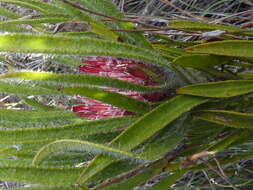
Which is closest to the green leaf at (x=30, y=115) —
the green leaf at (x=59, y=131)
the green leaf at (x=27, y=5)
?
the green leaf at (x=59, y=131)

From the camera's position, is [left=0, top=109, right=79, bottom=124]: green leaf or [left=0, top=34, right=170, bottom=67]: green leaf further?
[left=0, top=109, right=79, bottom=124]: green leaf

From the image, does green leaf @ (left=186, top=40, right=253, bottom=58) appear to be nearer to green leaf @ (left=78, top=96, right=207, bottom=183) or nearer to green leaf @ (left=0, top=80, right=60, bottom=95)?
green leaf @ (left=78, top=96, right=207, bottom=183)

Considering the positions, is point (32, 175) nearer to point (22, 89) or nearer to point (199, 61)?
point (22, 89)

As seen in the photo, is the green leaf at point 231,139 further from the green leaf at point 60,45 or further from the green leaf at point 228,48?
the green leaf at point 60,45

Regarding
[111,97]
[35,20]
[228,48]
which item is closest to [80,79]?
[111,97]

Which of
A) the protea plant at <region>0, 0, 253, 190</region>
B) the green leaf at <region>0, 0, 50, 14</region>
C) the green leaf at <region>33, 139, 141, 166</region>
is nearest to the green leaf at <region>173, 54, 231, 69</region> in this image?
the protea plant at <region>0, 0, 253, 190</region>

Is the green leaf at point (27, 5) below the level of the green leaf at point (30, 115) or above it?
above

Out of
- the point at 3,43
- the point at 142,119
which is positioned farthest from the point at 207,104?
the point at 3,43

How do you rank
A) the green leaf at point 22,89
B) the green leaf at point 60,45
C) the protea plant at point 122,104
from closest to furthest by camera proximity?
the green leaf at point 60,45, the protea plant at point 122,104, the green leaf at point 22,89
